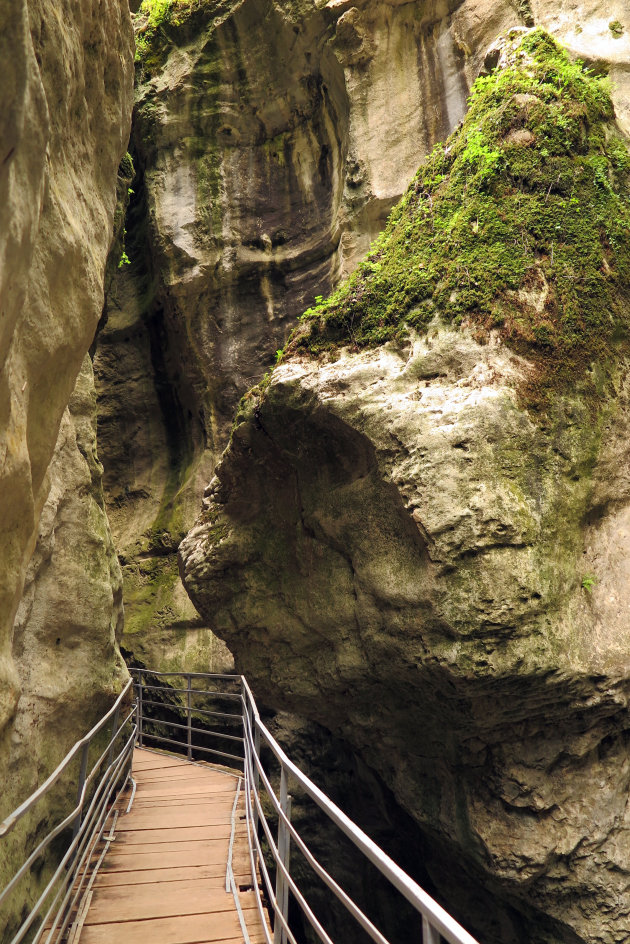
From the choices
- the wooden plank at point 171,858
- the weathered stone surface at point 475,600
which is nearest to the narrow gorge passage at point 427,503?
the weathered stone surface at point 475,600

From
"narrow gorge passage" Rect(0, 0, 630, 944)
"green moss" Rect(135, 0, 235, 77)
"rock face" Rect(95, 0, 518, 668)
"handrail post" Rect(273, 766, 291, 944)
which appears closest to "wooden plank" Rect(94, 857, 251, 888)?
"narrow gorge passage" Rect(0, 0, 630, 944)

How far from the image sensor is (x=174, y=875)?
511 cm

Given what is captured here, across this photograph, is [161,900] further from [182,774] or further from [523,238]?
[523,238]

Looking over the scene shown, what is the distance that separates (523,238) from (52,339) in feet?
15.1

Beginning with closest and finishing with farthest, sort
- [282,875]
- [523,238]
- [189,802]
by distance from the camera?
[282,875] < [523,238] < [189,802]

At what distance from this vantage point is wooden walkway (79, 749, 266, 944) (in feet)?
13.5

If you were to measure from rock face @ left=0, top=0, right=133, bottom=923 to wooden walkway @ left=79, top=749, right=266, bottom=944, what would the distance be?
97 centimetres

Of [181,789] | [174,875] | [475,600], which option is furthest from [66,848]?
[475,600]

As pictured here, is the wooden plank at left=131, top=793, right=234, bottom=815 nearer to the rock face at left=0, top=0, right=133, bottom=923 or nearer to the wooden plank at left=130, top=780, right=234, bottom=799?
the wooden plank at left=130, top=780, right=234, bottom=799

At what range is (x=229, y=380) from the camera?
49.0 feet

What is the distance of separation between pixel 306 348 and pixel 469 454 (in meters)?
2.35

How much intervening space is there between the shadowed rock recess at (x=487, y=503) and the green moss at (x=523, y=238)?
23 mm

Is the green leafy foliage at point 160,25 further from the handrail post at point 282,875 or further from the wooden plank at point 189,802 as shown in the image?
the handrail post at point 282,875

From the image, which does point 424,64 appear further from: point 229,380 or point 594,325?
point 594,325
